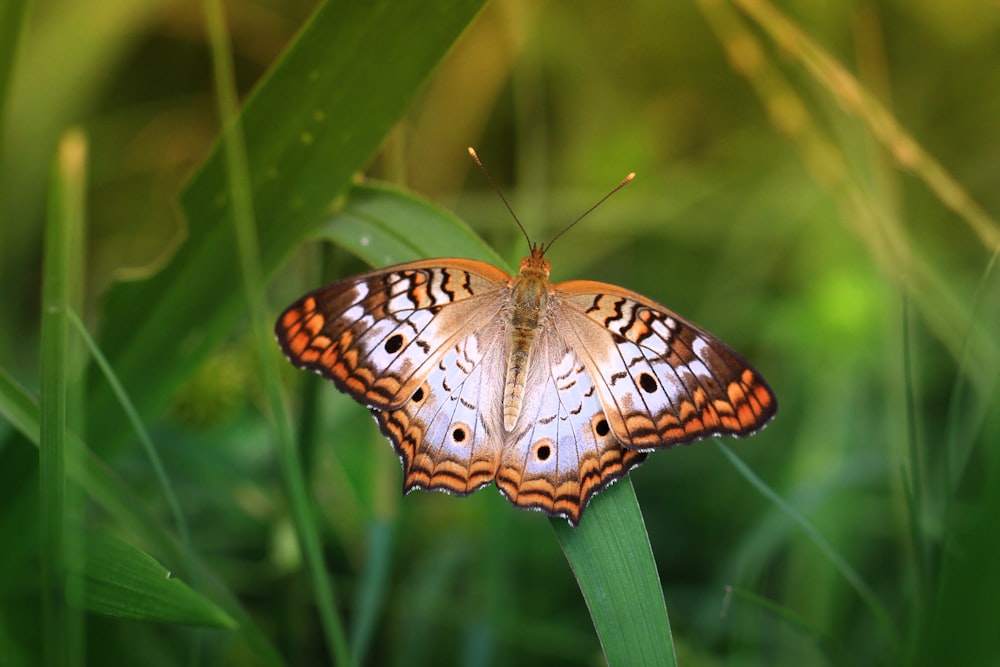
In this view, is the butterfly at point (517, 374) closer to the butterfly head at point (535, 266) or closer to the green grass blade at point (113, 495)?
the butterfly head at point (535, 266)

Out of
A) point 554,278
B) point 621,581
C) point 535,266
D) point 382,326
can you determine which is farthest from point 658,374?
point 554,278

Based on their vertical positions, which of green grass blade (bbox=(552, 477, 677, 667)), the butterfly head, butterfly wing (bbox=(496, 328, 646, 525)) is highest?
the butterfly head

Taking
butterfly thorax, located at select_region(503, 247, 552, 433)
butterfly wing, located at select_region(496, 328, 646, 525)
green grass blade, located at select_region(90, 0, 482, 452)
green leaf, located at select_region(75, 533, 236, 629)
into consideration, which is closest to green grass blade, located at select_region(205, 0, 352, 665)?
green grass blade, located at select_region(90, 0, 482, 452)

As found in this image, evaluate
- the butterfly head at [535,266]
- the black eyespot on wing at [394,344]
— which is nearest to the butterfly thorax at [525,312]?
the butterfly head at [535,266]

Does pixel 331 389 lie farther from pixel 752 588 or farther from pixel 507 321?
pixel 752 588

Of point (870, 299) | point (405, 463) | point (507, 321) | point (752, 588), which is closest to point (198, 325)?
point (405, 463)

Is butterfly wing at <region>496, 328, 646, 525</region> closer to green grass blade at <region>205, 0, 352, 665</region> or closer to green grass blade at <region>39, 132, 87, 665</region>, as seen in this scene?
green grass blade at <region>205, 0, 352, 665</region>
